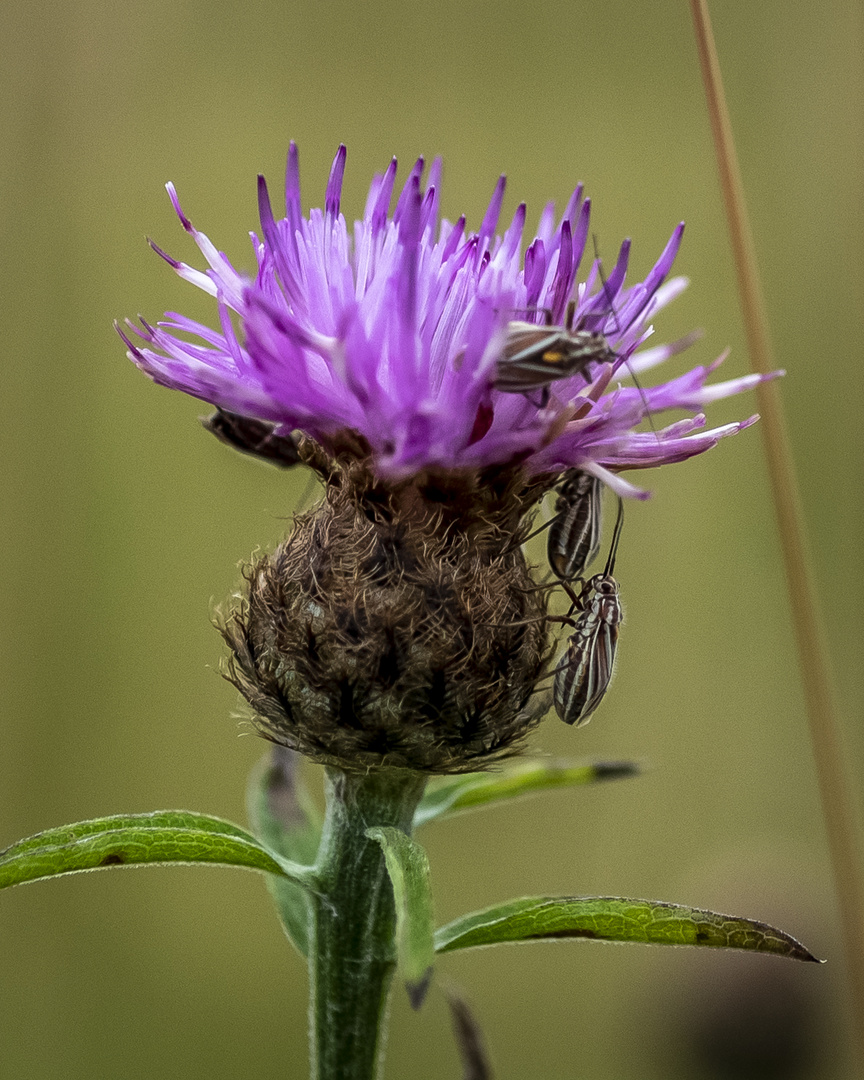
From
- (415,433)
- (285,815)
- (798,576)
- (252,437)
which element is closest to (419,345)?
(415,433)

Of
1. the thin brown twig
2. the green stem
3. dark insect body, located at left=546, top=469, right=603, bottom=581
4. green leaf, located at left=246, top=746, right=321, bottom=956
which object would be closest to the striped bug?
dark insect body, located at left=546, top=469, right=603, bottom=581

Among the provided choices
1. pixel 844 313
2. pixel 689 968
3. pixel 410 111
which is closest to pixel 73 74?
pixel 410 111

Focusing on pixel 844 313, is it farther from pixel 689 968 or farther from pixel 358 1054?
pixel 358 1054

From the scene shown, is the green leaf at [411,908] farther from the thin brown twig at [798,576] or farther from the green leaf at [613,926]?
the thin brown twig at [798,576]

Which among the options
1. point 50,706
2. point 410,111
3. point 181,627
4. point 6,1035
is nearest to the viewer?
point 6,1035

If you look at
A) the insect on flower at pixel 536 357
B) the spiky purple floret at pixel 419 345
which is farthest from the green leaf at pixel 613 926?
the insect on flower at pixel 536 357
